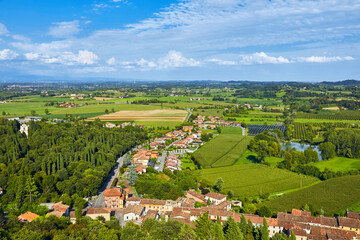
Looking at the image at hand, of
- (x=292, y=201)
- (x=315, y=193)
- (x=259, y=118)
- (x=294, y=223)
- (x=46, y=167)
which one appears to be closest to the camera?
(x=294, y=223)

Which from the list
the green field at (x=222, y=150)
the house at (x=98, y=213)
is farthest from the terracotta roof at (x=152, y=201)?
the green field at (x=222, y=150)

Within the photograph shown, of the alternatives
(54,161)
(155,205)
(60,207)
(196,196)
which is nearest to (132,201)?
Result: (155,205)

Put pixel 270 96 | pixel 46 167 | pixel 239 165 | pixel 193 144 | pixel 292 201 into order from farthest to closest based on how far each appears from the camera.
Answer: pixel 270 96 → pixel 193 144 → pixel 239 165 → pixel 46 167 → pixel 292 201

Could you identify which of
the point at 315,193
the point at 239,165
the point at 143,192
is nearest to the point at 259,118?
the point at 239,165

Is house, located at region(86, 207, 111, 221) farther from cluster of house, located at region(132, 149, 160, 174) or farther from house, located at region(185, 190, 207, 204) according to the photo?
cluster of house, located at region(132, 149, 160, 174)

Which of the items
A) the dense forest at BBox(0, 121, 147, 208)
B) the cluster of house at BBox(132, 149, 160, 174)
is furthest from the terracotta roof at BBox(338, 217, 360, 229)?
the dense forest at BBox(0, 121, 147, 208)

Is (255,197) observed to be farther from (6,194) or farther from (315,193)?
(6,194)

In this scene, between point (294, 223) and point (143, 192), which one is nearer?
point (294, 223)
